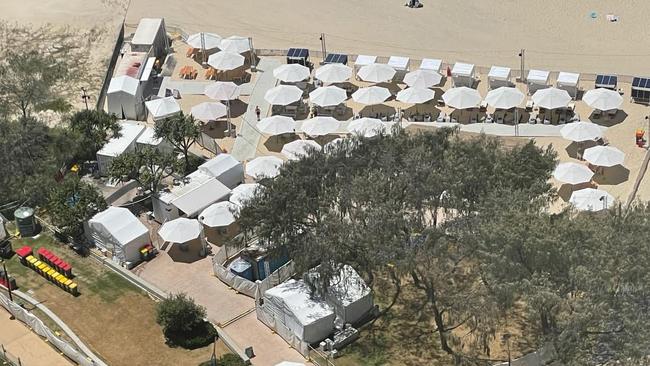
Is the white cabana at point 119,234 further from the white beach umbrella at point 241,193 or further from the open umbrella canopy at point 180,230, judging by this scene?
the white beach umbrella at point 241,193

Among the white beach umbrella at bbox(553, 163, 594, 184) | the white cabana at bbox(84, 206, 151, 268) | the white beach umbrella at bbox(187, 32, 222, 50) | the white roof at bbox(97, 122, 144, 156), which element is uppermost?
the white beach umbrella at bbox(187, 32, 222, 50)

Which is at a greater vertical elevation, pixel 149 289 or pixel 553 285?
pixel 553 285

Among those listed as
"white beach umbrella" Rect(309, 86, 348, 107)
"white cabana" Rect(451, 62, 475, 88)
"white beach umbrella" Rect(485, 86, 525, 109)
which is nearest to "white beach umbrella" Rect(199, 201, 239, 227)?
"white beach umbrella" Rect(309, 86, 348, 107)

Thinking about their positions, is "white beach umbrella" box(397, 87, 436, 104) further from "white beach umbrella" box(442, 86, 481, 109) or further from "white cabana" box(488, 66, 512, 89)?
"white cabana" box(488, 66, 512, 89)

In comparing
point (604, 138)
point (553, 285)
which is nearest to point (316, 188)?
point (553, 285)

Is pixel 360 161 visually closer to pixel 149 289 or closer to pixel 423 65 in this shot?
pixel 149 289

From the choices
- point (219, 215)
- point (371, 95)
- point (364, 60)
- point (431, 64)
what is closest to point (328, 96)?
point (371, 95)

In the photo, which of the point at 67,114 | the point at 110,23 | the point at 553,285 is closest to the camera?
the point at 553,285
